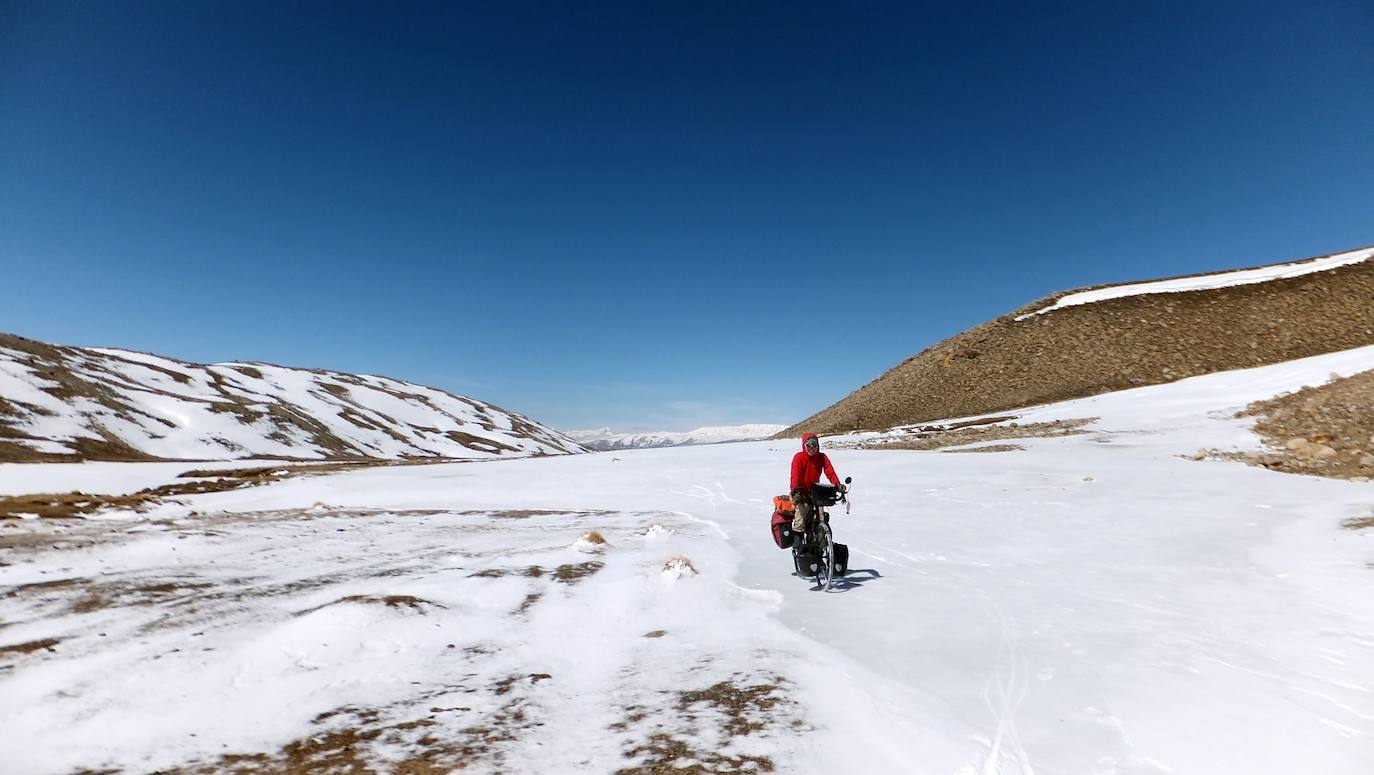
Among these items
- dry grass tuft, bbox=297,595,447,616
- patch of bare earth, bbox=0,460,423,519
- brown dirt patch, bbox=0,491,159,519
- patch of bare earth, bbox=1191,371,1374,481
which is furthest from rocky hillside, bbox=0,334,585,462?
patch of bare earth, bbox=1191,371,1374,481

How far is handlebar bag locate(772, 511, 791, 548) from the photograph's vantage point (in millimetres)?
10961

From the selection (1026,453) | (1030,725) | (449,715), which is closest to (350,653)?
(449,715)

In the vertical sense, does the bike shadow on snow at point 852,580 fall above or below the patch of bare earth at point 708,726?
above

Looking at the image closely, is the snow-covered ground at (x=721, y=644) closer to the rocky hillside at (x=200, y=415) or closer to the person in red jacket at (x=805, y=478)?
the person in red jacket at (x=805, y=478)

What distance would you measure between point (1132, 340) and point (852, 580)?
174 feet

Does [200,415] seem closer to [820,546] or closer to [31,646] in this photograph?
[31,646]

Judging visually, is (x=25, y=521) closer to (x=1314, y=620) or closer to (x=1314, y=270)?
(x=1314, y=620)

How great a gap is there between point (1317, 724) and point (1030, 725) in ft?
7.77

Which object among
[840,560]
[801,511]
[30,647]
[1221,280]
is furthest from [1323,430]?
[1221,280]

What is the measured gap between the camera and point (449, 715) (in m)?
5.59

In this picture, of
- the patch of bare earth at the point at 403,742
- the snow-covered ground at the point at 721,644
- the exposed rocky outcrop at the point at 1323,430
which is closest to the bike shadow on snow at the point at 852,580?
the snow-covered ground at the point at 721,644

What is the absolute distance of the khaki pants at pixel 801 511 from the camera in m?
10.8

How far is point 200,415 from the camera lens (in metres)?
91.1

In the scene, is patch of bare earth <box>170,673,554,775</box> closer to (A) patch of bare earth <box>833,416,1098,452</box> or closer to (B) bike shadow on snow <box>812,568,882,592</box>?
(B) bike shadow on snow <box>812,568,882,592</box>
